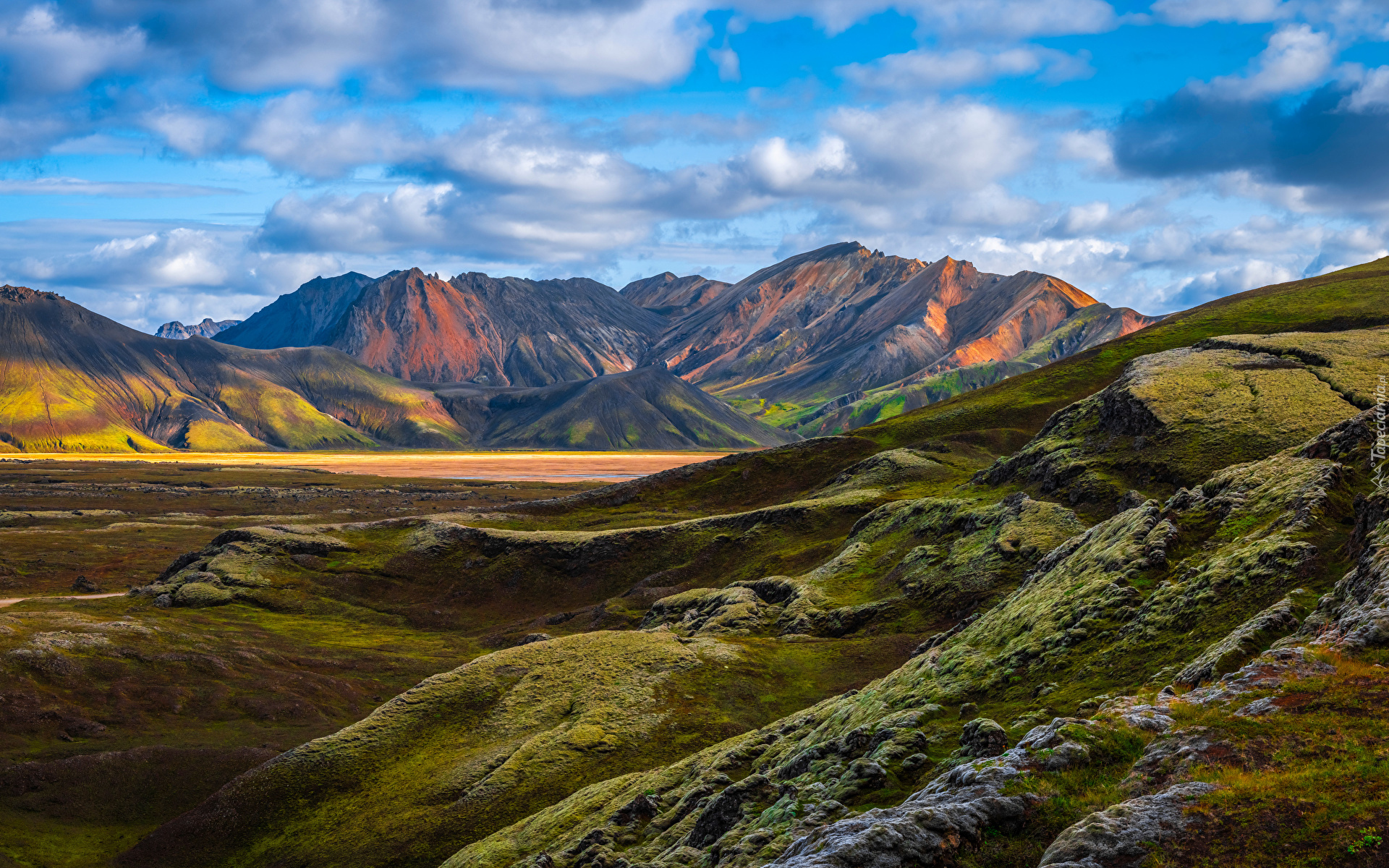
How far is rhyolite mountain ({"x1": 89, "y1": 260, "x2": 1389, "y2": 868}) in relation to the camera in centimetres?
2208

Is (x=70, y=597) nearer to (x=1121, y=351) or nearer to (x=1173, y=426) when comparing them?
(x=1173, y=426)

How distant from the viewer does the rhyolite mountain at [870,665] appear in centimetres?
2208

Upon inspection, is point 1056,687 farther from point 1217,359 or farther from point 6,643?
point 6,643

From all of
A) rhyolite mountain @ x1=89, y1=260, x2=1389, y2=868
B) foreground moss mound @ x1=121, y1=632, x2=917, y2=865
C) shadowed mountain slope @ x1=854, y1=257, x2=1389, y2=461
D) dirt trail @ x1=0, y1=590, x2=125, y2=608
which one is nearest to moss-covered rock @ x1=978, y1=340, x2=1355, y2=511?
rhyolite mountain @ x1=89, y1=260, x2=1389, y2=868

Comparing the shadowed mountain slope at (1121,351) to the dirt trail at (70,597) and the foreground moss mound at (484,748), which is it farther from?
the dirt trail at (70,597)

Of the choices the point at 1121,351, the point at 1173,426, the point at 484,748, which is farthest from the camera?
the point at 1121,351

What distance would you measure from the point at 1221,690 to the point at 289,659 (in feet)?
315

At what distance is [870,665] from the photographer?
5931 cm

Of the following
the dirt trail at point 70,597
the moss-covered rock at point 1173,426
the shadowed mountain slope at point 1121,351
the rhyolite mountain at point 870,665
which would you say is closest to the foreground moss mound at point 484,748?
the rhyolite mountain at point 870,665

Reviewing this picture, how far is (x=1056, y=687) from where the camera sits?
32.5m

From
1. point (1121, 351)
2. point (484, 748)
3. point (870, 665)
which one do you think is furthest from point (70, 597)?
point (1121, 351)

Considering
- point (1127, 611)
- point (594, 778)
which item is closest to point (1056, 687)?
point (1127, 611)

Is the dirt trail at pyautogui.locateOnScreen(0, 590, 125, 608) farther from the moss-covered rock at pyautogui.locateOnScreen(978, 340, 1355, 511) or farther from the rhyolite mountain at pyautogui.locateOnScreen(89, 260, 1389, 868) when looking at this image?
the moss-covered rock at pyautogui.locateOnScreen(978, 340, 1355, 511)

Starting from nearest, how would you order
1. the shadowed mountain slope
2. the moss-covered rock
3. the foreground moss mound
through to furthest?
the foreground moss mound, the moss-covered rock, the shadowed mountain slope
